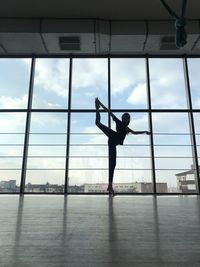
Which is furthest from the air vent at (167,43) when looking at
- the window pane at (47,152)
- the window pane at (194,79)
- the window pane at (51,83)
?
the window pane at (47,152)

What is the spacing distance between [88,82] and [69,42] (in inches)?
52.9

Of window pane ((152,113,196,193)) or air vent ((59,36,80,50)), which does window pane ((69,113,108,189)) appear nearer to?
window pane ((152,113,196,193))

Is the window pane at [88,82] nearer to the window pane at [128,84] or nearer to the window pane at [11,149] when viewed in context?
the window pane at [128,84]

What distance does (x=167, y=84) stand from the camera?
7.50 m

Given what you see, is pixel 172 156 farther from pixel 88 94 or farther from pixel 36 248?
pixel 36 248

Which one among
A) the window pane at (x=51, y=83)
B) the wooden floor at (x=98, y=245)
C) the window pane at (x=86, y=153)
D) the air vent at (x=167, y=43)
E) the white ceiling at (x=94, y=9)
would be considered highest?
the white ceiling at (x=94, y=9)

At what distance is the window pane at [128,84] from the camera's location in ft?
23.3

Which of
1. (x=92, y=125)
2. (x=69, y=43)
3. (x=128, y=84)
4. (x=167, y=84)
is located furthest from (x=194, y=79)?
(x=69, y=43)

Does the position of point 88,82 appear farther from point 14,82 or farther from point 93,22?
point 14,82

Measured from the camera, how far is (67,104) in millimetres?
7031

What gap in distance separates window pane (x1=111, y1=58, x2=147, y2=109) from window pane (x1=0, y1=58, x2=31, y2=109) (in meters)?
2.35

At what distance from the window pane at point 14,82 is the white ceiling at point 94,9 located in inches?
66.8

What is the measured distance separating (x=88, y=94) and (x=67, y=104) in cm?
67

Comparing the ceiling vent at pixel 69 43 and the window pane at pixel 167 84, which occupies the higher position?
the ceiling vent at pixel 69 43
